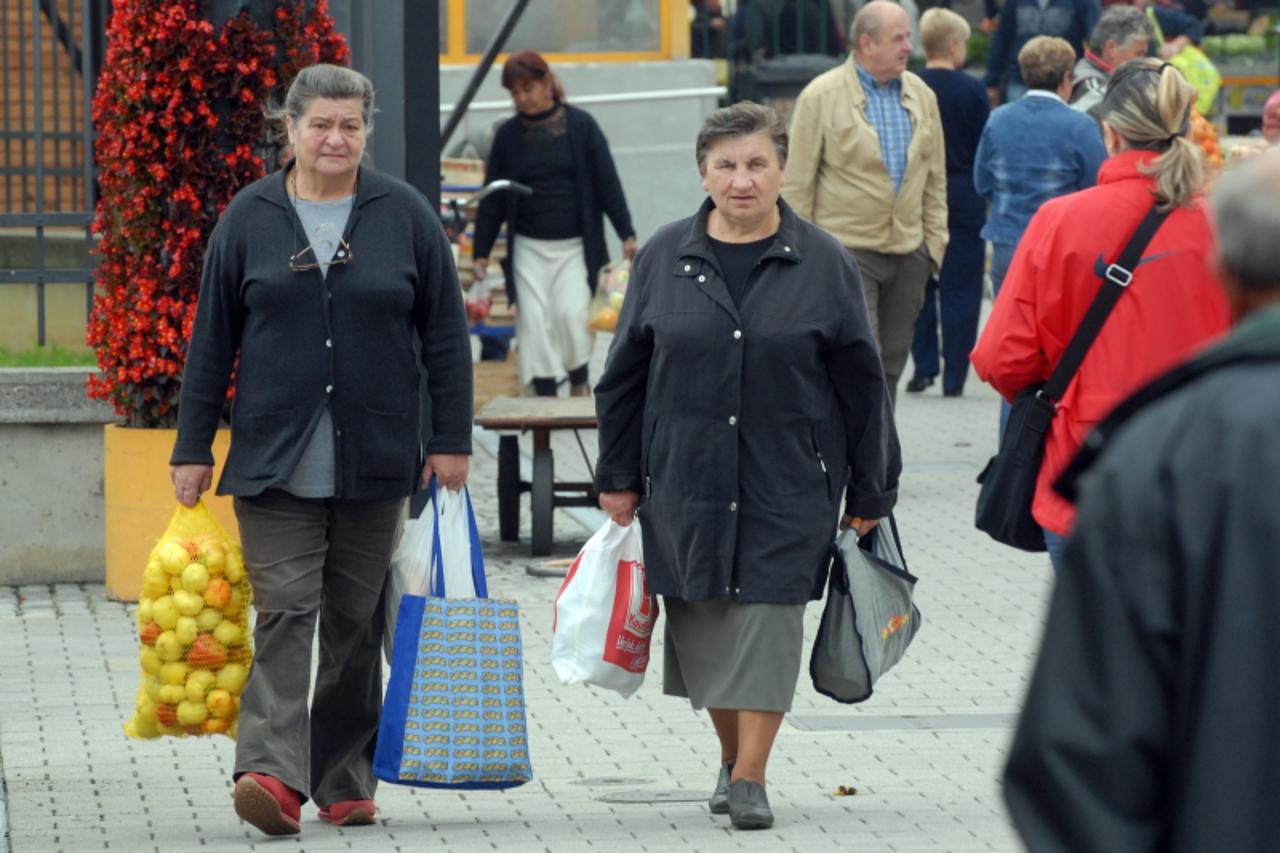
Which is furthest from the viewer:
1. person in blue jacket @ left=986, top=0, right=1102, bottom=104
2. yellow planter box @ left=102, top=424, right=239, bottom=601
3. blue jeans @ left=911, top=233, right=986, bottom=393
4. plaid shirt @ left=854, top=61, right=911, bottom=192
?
person in blue jacket @ left=986, top=0, right=1102, bottom=104

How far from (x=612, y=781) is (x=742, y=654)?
0.66m

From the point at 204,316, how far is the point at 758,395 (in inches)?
49.2

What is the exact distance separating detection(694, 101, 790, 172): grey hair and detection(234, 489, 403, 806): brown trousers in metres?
1.09

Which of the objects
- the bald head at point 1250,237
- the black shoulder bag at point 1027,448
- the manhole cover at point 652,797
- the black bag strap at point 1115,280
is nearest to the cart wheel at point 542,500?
the manhole cover at point 652,797

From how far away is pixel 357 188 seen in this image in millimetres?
5727

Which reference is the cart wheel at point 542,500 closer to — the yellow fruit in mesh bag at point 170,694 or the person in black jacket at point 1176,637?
the yellow fruit in mesh bag at point 170,694

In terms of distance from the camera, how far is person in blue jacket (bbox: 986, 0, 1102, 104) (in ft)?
50.7

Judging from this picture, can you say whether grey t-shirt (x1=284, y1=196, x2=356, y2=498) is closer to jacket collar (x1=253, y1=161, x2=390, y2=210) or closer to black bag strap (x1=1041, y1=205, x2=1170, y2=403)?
jacket collar (x1=253, y1=161, x2=390, y2=210)

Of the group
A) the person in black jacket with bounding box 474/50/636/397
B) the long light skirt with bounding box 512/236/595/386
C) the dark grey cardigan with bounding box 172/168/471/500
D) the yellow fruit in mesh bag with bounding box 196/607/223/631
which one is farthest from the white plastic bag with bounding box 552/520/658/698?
the long light skirt with bounding box 512/236/595/386

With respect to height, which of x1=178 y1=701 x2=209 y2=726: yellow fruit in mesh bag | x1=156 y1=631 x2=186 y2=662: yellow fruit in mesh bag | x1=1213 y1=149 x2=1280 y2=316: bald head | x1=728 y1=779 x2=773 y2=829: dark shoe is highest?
x1=1213 y1=149 x2=1280 y2=316: bald head

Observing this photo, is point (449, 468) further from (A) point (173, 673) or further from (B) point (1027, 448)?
(B) point (1027, 448)

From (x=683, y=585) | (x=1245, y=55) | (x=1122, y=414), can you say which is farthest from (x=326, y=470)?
(x=1245, y=55)

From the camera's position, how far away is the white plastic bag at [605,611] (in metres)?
5.95

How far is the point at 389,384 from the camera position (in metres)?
5.64
